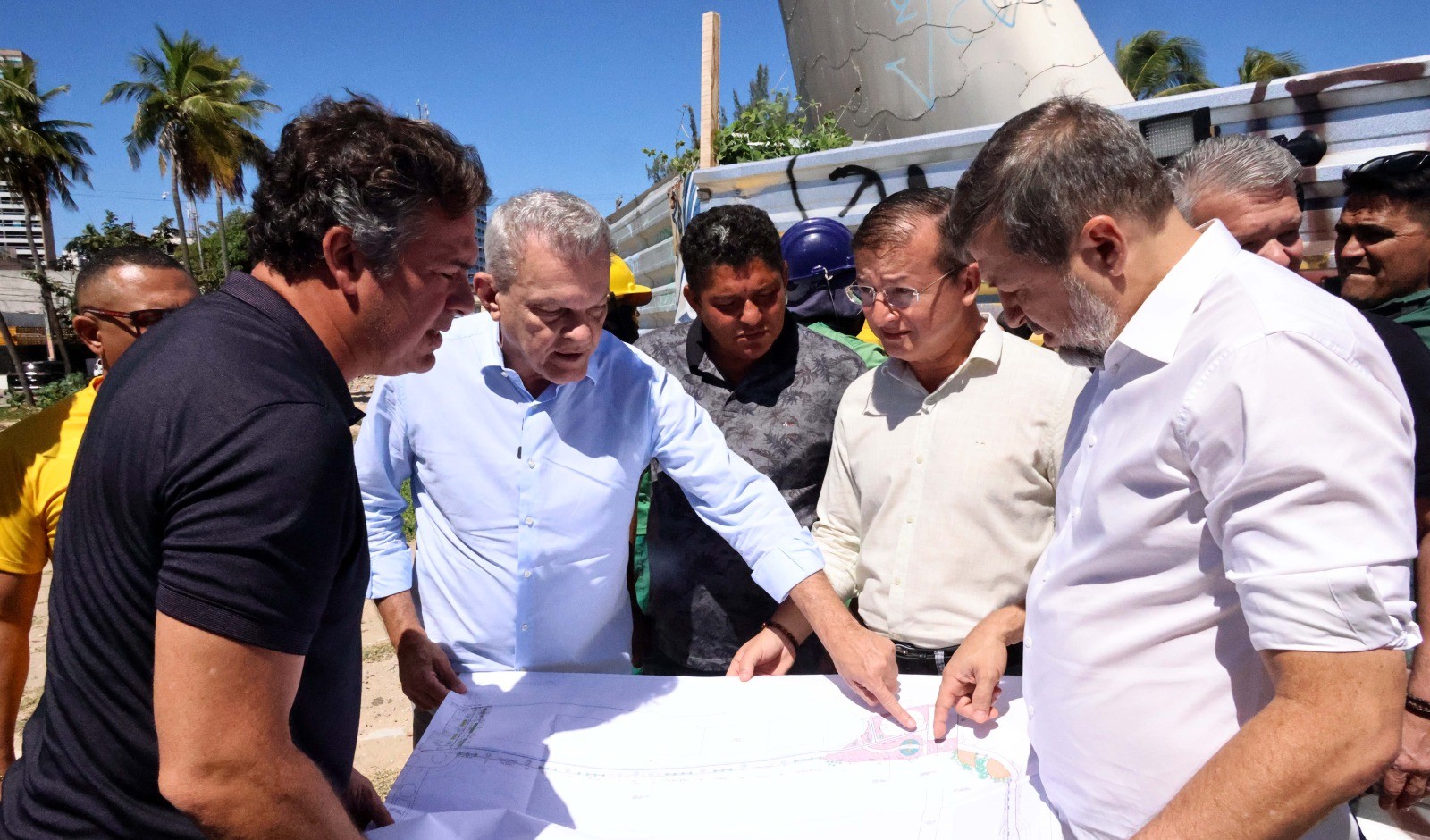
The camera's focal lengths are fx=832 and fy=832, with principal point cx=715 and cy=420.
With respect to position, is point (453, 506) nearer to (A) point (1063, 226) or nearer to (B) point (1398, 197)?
(A) point (1063, 226)

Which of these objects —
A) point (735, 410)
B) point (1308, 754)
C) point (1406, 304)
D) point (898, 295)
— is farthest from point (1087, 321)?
Result: point (1406, 304)

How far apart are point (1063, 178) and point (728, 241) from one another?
1.37 m

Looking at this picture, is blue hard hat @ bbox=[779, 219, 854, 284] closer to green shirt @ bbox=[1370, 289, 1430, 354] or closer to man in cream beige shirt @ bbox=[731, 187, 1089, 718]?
man in cream beige shirt @ bbox=[731, 187, 1089, 718]

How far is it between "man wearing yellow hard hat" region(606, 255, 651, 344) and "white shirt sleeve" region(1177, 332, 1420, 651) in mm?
2935

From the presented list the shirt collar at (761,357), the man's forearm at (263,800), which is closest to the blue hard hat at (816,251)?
the shirt collar at (761,357)

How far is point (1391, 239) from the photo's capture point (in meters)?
2.18

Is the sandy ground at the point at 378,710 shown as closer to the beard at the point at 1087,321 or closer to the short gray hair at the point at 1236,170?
the beard at the point at 1087,321

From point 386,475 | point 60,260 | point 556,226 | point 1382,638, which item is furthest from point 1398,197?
point 60,260

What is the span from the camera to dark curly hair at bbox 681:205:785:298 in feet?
7.73

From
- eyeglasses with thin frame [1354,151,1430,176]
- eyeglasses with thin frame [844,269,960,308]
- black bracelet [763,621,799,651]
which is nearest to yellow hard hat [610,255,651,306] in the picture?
eyeglasses with thin frame [844,269,960,308]

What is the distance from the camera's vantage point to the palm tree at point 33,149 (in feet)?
85.1

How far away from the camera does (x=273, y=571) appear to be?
2.79 feet

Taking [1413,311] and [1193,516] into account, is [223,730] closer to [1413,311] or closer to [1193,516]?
[1193,516]

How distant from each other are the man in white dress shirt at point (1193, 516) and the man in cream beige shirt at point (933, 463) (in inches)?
18.8
